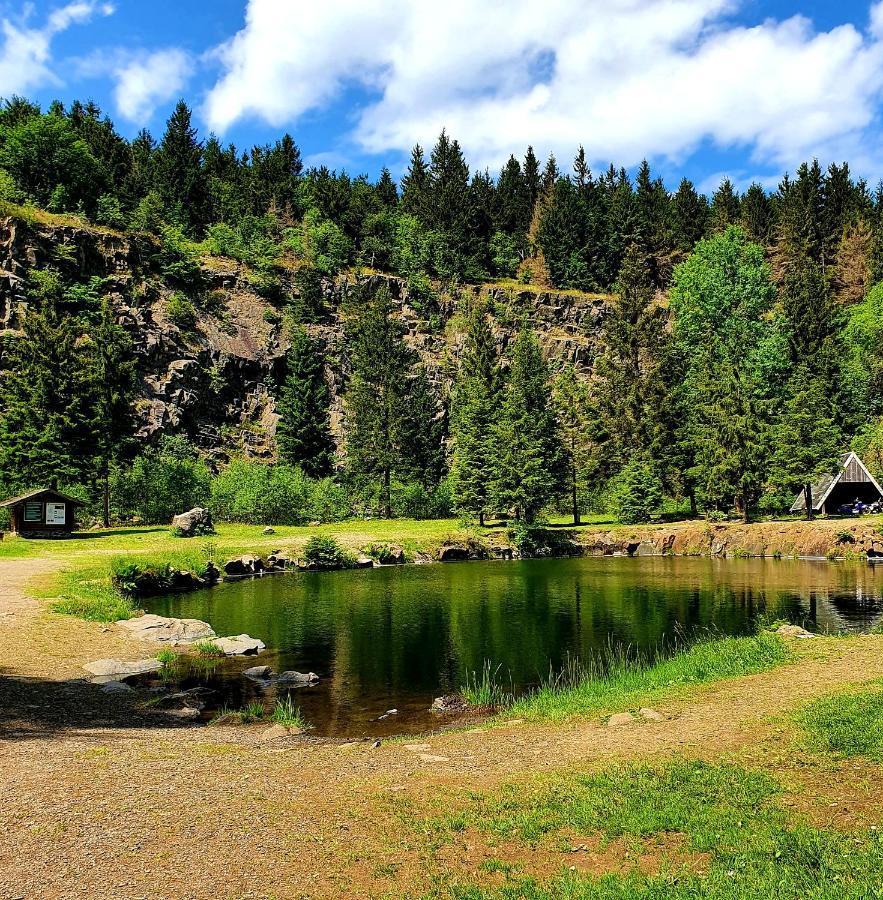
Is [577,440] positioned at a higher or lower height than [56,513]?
higher

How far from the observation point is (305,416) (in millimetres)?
83812

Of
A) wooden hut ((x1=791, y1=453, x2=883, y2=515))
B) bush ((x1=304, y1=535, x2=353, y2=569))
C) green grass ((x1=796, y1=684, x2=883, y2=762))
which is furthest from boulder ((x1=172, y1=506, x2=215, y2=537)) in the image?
wooden hut ((x1=791, y1=453, x2=883, y2=515))

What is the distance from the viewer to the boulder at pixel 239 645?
75.0 ft

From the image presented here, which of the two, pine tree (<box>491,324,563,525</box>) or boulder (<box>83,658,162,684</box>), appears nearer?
boulder (<box>83,658,162,684</box>)

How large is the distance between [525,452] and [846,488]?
93.3 feet

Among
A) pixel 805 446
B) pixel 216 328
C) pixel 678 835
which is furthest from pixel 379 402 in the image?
pixel 678 835

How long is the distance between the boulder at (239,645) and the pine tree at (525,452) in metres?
38.0

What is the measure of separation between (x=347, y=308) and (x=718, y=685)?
294 ft

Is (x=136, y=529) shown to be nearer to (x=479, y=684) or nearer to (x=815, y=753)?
(x=479, y=684)

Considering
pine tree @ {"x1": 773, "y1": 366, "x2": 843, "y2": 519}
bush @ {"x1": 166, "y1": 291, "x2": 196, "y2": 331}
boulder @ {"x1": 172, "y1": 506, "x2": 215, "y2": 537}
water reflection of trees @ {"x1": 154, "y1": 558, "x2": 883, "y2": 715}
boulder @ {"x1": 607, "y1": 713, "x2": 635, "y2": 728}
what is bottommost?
water reflection of trees @ {"x1": 154, "y1": 558, "x2": 883, "y2": 715}

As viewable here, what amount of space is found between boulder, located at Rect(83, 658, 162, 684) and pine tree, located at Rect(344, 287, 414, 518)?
5350 centimetres

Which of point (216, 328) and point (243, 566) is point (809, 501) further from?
point (216, 328)

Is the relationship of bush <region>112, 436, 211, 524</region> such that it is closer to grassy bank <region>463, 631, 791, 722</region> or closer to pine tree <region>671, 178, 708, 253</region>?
grassy bank <region>463, 631, 791, 722</region>

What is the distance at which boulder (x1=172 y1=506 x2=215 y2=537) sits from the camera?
50.4 metres
